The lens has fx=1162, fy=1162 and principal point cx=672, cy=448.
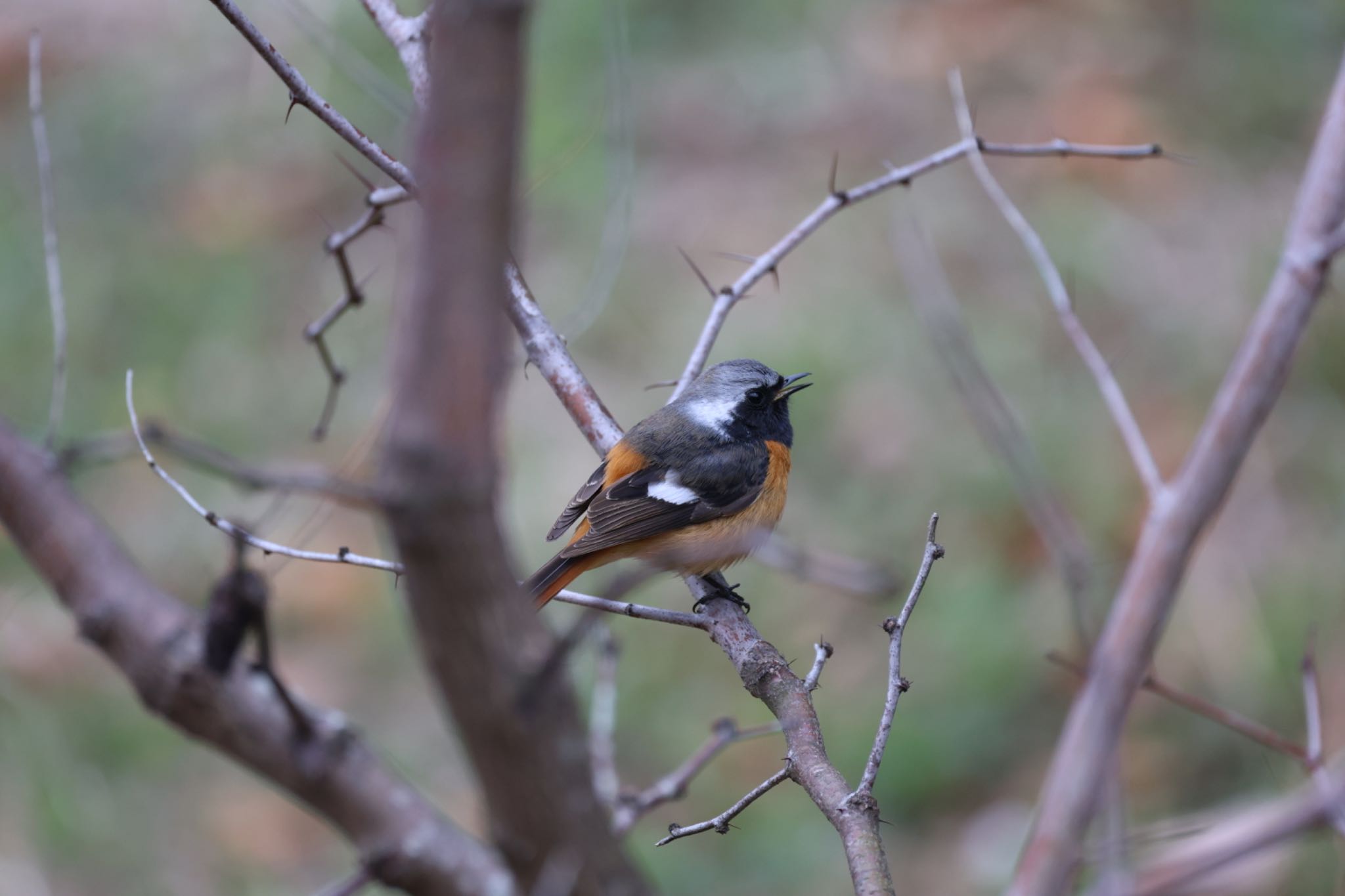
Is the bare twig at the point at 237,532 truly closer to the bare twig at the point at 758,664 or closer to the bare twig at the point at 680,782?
the bare twig at the point at 758,664

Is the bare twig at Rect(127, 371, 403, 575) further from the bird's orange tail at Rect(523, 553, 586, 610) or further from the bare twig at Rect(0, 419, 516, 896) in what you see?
the bird's orange tail at Rect(523, 553, 586, 610)

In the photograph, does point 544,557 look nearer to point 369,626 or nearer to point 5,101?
point 369,626

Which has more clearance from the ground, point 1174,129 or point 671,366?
point 1174,129

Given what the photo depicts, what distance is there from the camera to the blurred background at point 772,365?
5469mm

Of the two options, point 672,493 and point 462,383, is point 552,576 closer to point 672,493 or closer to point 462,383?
point 672,493

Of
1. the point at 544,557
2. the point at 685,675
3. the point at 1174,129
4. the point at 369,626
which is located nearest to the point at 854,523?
the point at 685,675

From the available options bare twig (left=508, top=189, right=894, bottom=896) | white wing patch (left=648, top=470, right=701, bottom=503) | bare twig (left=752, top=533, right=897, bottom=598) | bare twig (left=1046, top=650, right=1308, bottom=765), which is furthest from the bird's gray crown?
bare twig (left=752, top=533, right=897, bottom=598)

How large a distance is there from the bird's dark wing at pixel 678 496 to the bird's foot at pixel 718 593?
428 millimetres

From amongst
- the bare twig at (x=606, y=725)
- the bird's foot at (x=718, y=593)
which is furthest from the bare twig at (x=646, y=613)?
the bird's foot at (x=718, y=593)

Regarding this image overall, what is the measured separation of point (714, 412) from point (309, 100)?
2391mm

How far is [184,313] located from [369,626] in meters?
3.14

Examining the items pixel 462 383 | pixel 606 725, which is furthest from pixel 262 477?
pixel 606 725

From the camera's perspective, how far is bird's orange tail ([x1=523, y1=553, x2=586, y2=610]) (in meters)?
3.84

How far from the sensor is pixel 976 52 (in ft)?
27.7
